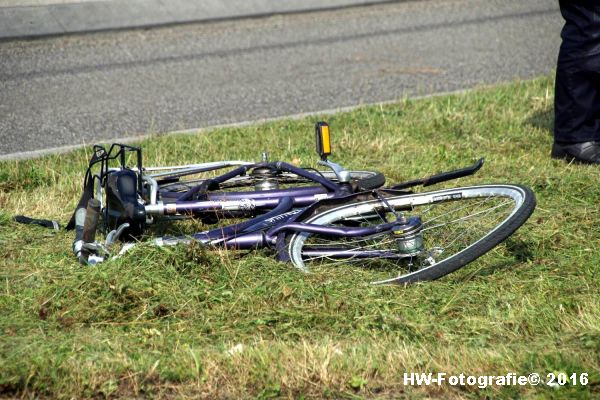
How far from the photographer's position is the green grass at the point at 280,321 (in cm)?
357

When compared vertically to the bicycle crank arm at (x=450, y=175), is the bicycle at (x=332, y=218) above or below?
below

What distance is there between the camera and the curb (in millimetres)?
11703

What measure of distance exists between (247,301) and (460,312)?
3.05ft

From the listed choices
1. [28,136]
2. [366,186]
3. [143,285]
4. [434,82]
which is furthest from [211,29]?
[143,285]

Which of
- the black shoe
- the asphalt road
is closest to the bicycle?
the black shoe

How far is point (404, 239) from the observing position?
4434 mm

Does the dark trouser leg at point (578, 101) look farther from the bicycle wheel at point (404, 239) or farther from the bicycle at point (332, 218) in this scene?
the bicycle wheel at point (404, 239)

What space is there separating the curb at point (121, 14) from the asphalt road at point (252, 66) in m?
0.12

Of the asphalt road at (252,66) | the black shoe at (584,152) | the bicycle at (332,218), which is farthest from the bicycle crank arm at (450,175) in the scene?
the asphalt road at (252,66)

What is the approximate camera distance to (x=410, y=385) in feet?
11.7

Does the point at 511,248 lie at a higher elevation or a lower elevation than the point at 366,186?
lower

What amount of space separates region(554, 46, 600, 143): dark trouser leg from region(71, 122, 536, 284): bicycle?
5.50ft

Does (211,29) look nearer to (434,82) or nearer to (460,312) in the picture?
(434,82)

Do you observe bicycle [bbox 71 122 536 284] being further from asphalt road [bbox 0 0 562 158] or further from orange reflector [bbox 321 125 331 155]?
asphalt road [bbox 0 0 562 158]
